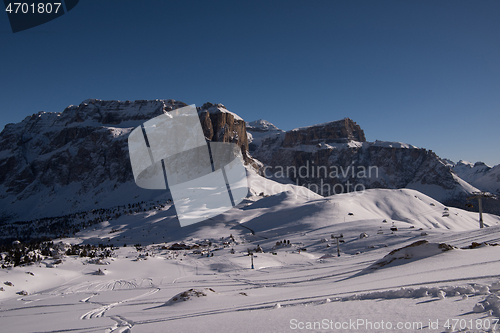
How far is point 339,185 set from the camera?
159 m

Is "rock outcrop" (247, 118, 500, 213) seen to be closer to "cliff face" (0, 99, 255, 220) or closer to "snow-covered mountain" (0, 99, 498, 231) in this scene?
"snow-covered mountain" (0, 99, 498, 231)

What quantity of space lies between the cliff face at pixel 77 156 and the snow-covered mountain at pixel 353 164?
4431 centimetres

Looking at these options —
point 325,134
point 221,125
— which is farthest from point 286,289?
point 325,134

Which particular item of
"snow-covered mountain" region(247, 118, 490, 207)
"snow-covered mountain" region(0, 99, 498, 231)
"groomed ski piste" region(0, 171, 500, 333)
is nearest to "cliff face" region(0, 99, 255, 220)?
"snow-covered mountain" region(0, 99, 498, 231)

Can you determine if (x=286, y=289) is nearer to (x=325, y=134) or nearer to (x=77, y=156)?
(x=77, y=156)

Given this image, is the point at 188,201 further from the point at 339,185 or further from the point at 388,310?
the point at 339,185

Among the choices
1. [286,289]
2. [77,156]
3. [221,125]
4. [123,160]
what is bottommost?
[286,289]

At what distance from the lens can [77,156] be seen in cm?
14825

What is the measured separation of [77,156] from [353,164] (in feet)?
475

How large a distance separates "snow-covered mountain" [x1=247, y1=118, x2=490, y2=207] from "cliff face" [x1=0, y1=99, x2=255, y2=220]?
145 feet

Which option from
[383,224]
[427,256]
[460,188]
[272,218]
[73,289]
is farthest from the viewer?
[460,188]

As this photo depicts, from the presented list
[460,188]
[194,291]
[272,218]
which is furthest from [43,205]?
[460,188]

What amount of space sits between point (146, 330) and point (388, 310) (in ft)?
11.7

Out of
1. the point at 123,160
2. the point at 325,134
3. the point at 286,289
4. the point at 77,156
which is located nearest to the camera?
the point at 286,289
